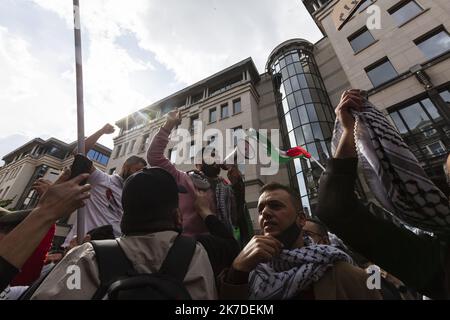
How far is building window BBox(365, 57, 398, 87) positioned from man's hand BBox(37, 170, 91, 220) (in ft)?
47.2

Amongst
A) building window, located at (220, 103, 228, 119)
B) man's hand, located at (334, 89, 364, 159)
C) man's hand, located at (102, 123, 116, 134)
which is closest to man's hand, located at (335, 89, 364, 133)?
man's hand, located at (334, 89, 364, 159)

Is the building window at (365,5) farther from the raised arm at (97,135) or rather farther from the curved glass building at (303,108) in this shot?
the raised arm at (97,135)

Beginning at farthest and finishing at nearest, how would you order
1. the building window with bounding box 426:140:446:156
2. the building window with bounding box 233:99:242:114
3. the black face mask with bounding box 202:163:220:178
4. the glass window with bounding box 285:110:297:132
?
the building window with bounding box 233:99:242:114
the glass window with bounding box 285:110:297:132
the building window with bounding box 426:140:446:156
the black face mask with bounding box 202:163:220:178

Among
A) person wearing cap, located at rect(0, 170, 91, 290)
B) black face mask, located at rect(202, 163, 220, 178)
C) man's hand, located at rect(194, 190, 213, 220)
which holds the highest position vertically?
black face mask, located at rect(202, 163, 220, 178)

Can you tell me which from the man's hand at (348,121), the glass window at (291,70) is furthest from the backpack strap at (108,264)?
the glass window at (291,70)

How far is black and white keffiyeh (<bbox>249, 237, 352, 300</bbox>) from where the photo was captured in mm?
1334

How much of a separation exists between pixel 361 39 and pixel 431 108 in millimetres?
6379

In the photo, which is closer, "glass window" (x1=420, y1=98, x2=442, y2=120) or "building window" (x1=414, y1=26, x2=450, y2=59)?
"glass window" (x1=420, y1=98, x2=442, y2=120)

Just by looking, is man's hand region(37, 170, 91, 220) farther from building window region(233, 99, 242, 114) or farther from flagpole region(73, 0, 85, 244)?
building window region(233, 99, 242, 114)

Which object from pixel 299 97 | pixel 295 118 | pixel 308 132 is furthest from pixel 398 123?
pixel 299 97

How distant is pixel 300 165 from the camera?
44.3ft

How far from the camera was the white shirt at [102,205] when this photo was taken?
102 inches

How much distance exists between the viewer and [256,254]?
1.20 m

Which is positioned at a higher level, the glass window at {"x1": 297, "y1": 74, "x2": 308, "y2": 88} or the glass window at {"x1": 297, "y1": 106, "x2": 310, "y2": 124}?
the glass window at {"x1": 297, "y1": 74, "x2": 308, "y2": 88}
